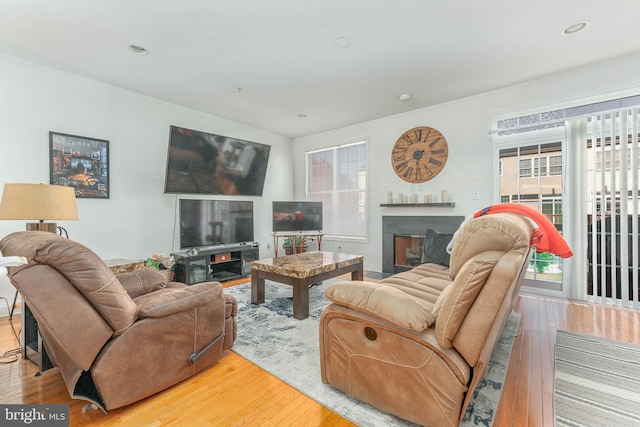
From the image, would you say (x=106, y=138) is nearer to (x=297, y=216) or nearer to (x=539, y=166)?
(x=297, y=216)

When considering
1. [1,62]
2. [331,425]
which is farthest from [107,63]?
[331,425]

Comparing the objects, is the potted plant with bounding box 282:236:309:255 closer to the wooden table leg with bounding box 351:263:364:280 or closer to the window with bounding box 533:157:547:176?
the wooden table leg with bounding box 351:263:364:280

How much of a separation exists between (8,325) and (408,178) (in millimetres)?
5047

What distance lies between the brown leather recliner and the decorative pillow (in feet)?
8.03

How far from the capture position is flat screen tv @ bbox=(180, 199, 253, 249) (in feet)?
13.7

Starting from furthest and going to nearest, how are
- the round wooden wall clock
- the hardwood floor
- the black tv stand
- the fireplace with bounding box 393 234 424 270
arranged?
the fireplace with bounding box 393 234 424 270, the round wooden wall clock, the black tv stand, the hardwood floor

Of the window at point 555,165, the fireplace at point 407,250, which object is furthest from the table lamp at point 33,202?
the window at point 555,165

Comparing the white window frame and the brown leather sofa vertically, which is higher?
the white window frame

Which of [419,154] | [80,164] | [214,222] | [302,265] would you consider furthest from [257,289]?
[419,154]

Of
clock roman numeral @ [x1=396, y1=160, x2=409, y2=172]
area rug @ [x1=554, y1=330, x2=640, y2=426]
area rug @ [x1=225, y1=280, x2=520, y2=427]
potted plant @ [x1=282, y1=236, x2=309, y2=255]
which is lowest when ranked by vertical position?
area rug @ [x1=554, y1=330, x2=640, y2=426]

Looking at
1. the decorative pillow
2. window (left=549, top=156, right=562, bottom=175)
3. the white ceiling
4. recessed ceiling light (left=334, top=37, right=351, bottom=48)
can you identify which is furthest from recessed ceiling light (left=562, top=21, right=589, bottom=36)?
the decorative pillow

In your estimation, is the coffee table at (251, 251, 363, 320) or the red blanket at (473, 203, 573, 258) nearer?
the red blanket at (473, 203, 573, 258)

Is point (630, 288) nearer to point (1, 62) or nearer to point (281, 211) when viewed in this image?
point (281, 211)

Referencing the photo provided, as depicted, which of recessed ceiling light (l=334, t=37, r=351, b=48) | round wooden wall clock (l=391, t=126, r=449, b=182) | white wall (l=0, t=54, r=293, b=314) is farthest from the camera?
round wooden wall clock (l=391, t=126, r=449, b=182)
